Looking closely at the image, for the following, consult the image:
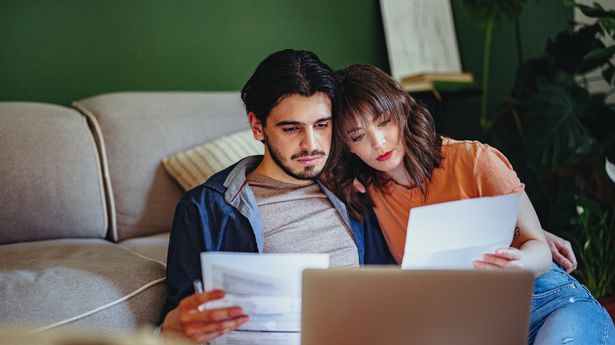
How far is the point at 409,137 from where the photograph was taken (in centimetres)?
151

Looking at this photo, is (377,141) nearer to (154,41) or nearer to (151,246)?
(151,246)

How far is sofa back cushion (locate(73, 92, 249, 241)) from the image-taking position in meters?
2.05

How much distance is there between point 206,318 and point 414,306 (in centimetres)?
34

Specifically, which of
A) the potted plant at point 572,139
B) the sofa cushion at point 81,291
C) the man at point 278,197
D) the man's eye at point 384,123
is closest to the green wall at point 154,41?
the potted plant at point 572,139

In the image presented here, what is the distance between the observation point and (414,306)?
1.07 m

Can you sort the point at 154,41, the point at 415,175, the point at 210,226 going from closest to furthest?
the point at 210,226, the point at 415,175, the point at 154,41

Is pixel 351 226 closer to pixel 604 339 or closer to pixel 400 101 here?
pixel 400 101

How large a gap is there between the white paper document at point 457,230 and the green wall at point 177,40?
1.65 meters

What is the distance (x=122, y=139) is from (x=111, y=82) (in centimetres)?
46

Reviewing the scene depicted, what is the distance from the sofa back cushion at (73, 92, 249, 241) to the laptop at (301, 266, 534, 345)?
111 cm

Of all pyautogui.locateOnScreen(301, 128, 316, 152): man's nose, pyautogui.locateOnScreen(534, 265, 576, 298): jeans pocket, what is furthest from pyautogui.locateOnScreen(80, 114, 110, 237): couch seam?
pyautogui.locateOnScreen(534, 265, 576, 298): jeans pocket

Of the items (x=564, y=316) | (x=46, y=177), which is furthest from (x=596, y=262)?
(x=46, y=177)

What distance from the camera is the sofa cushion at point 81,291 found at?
4.49 ft

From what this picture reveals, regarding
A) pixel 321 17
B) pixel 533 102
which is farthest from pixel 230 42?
pixel 533 102
